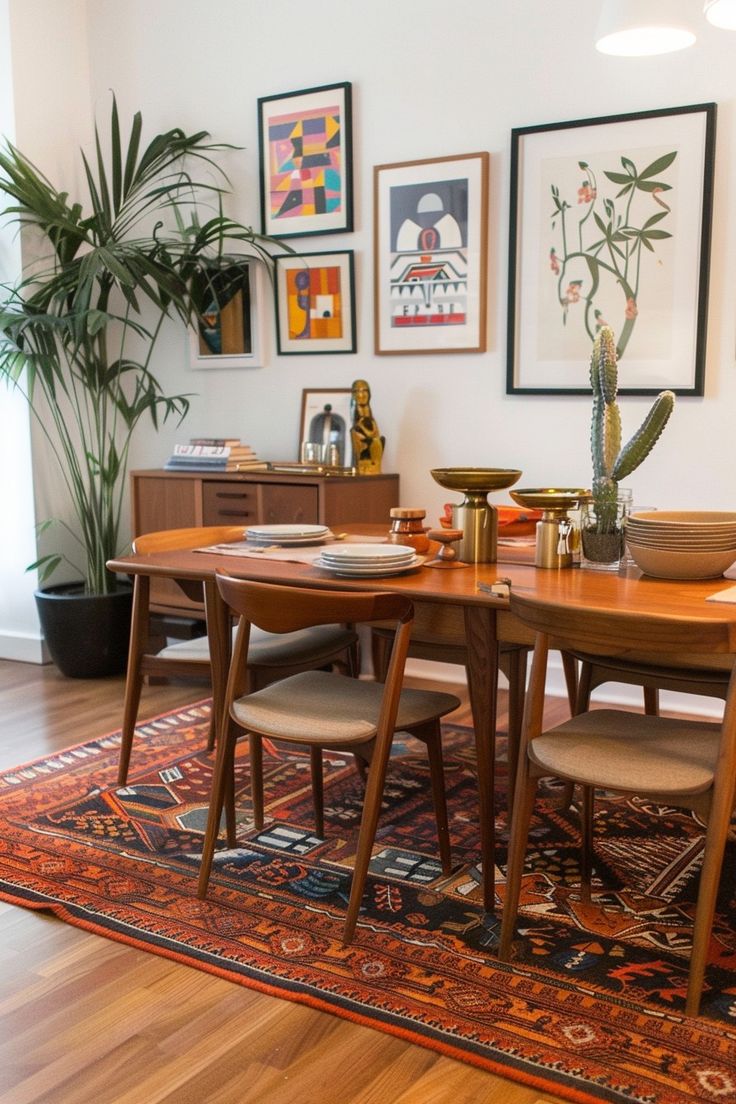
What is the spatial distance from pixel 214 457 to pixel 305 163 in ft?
4.38

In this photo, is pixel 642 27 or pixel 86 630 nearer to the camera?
pixel 642 27

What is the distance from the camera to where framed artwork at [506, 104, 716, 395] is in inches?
153

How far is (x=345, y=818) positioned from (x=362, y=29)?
3.25 metres

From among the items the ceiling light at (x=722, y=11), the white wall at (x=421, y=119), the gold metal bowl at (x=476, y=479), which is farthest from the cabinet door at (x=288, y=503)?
the ceiling light at (x=722, y=11)

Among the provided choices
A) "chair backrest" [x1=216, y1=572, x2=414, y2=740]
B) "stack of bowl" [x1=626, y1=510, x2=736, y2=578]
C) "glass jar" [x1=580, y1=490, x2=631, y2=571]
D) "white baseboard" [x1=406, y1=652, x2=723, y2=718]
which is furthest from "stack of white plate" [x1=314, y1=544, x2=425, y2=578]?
"white baseboard" [x1=406, y1=652, x2=723, y2=718]

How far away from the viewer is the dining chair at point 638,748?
1979 millimetres

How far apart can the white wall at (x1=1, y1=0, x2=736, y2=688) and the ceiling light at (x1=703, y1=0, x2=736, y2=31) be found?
138 centimetres

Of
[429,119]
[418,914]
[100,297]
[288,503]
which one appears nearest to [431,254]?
[429,119]

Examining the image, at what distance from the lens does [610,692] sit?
4.32 meters

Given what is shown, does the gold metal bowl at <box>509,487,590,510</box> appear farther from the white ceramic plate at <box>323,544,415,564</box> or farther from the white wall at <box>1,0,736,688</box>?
the white wall at <box>1,0,736,688</box>

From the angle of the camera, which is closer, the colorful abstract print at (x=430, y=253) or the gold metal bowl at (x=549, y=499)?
the gold metal bowl at (x=549, y=499)

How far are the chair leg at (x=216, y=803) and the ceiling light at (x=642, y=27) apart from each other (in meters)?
1.98

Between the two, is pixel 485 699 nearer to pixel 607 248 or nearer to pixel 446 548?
pixel 446 548

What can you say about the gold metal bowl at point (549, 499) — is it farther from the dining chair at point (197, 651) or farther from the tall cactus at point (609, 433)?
the dining chair at point (197, 651)
